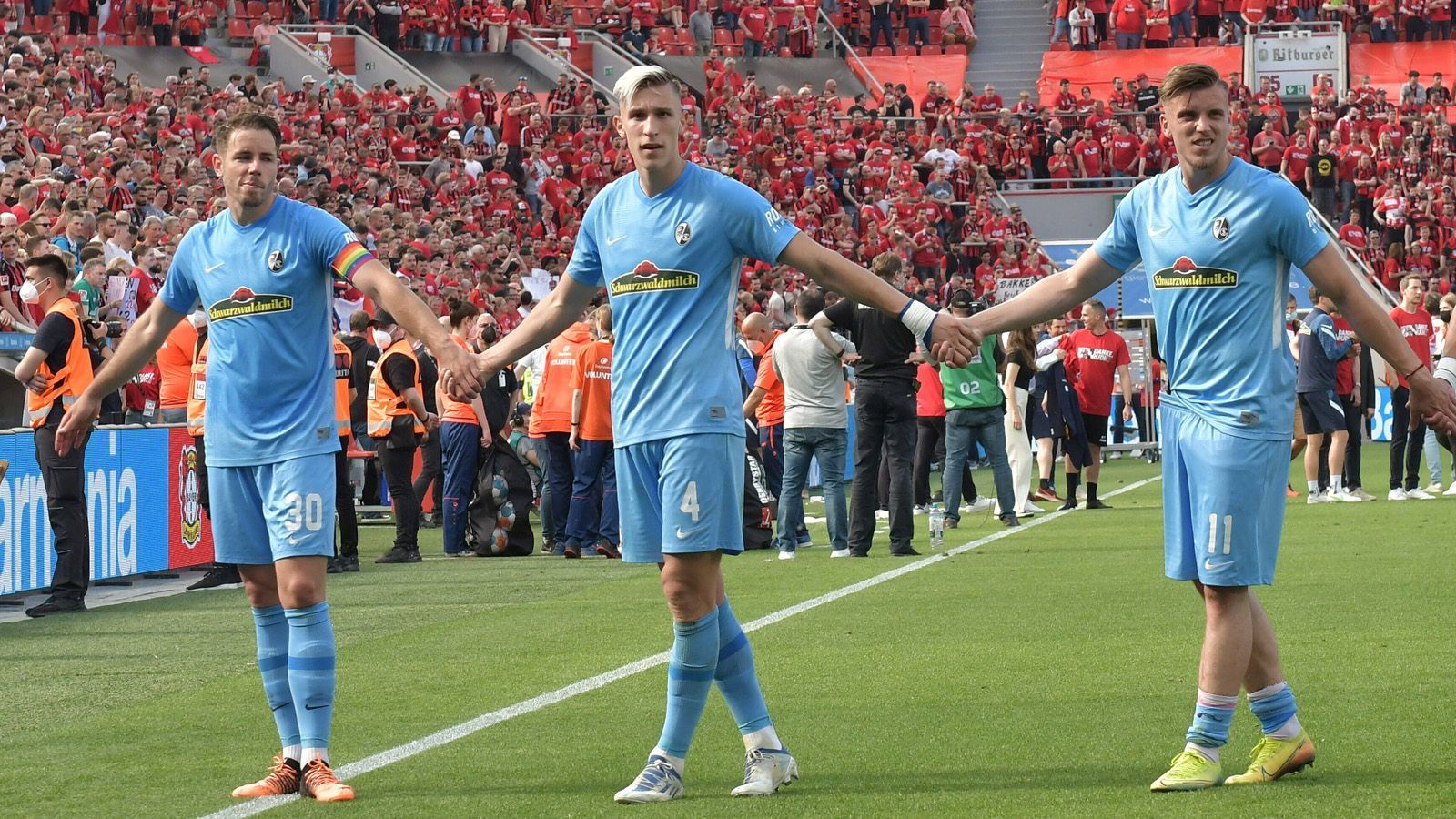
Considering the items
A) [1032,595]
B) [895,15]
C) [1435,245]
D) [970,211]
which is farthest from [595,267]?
[895,15]

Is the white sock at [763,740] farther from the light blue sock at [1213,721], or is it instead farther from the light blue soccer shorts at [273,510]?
the light blue soccer shorts at [273,510]

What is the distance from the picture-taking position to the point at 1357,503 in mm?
19547

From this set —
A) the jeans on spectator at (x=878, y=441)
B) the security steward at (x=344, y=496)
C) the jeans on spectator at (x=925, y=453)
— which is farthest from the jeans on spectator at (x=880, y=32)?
the jeans on spectator at (x=878, y=441)

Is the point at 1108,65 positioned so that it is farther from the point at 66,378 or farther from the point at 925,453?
the point at 66,378

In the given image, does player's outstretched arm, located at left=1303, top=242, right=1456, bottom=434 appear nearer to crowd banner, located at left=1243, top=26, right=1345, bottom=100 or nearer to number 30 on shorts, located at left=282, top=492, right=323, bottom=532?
number 30 on shorts, located at left=282, top=492, right=323, bottom=532

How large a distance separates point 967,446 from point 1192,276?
11991mm

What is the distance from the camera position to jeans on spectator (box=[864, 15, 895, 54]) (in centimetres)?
4788

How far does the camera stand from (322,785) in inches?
243

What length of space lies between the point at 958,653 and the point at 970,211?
29605mm

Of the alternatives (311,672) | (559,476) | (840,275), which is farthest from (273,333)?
(559,476)

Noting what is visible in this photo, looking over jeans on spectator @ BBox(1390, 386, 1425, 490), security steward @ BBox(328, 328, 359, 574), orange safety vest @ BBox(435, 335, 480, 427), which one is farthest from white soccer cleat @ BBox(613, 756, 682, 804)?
jeans on spectator @ BBox(1390, 386, 1425, 490)

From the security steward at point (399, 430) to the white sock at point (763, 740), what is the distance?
954 cm

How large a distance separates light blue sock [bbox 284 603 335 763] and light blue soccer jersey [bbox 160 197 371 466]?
1.73 feet

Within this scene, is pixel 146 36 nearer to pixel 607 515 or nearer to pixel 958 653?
pixel 607 515
